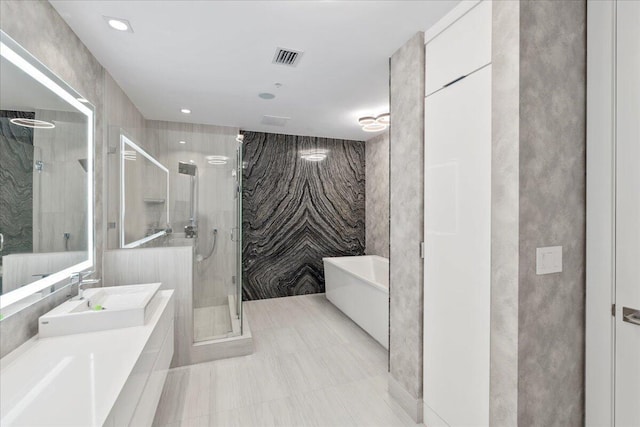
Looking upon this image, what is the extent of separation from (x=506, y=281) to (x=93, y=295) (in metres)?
2.44

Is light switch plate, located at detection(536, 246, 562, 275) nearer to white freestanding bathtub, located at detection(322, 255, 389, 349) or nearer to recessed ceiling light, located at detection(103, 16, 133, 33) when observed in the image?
white freestanding bathtub, located at detection(322, 255, 389, 349)

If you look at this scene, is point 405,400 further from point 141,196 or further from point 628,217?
point 141,196

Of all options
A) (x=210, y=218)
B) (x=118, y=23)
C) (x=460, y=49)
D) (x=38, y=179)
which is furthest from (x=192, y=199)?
(x=460, y=49)

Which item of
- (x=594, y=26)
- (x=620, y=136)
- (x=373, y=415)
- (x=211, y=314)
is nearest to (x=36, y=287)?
→ (x=211, y=314)

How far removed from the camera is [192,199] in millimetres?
3066

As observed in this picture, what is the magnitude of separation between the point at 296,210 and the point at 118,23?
324cm

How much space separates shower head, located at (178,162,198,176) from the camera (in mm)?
3021

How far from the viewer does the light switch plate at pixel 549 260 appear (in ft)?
4.51

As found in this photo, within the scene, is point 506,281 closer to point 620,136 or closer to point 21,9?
point 620,136

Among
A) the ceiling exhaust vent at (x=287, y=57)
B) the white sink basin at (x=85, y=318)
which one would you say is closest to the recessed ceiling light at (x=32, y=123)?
the white sink basin at (x=85, y=318)

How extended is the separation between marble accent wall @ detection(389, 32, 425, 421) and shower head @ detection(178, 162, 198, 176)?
1.99 m

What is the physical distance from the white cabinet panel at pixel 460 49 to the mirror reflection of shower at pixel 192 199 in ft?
7.57

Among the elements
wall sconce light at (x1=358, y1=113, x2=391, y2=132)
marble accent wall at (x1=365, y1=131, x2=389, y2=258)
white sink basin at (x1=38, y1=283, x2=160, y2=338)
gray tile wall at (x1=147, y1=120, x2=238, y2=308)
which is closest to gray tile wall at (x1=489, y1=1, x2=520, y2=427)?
white sink basin at (x1=38, y1=283, x2=160, y2=338)

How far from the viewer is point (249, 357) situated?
2895 millimetres
